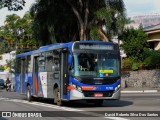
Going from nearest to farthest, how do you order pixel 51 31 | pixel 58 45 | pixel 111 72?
pixel 111 72 → pixel 58 45 → pixel 51 31

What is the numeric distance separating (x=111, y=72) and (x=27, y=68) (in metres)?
7.89

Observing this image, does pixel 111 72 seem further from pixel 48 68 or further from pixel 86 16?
pixel 86 16

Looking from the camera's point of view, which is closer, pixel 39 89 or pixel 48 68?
pixel 48 68

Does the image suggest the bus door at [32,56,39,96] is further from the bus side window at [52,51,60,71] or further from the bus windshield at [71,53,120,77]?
the bus windshield at [71,53,120,77]

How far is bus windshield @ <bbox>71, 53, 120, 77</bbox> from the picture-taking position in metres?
18.7

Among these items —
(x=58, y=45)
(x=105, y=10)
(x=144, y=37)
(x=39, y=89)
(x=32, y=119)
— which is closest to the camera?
(x=32, y=119)

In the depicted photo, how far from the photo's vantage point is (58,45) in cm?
2061

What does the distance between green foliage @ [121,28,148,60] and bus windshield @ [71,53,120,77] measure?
25343 millimetres

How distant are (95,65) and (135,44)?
26611 mm

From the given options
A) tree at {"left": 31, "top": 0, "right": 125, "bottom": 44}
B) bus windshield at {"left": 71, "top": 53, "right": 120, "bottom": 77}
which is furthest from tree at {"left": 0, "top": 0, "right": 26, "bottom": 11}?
bus windshield at {"left": 71, "top": 53, "right": 120, "bottom": 77}

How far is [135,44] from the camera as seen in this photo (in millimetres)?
44906

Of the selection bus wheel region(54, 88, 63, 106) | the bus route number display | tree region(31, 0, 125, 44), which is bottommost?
bus wheel region(54, 88, 63, 106)

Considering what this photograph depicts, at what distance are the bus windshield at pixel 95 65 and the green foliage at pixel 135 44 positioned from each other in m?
25.3

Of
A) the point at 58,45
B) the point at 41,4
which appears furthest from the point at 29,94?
the point at 41,4
